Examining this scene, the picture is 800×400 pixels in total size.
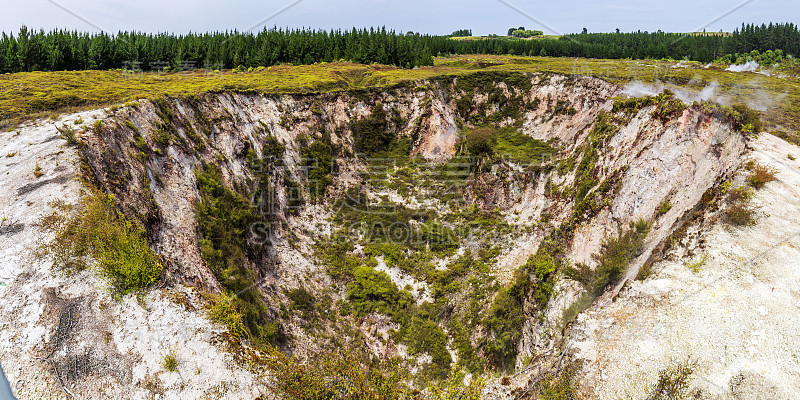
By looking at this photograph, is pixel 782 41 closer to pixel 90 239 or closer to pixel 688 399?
pixel 688 399

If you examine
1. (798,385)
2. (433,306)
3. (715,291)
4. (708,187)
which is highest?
Result: (708,187)

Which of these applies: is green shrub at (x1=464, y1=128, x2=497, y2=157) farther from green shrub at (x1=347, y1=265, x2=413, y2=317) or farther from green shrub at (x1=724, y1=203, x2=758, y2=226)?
green shrub at (x1=724, y1=203, x2=758, y2=226)

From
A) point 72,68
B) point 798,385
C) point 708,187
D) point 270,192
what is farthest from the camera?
point 72,68

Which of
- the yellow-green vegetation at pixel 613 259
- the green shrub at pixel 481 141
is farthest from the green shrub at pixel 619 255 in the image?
the green shrub at pixel 481 141

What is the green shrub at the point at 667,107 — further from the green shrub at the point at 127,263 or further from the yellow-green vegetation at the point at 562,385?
the green shrub at the point at 127,263

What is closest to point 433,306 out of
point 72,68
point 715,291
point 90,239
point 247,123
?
point 715,291
